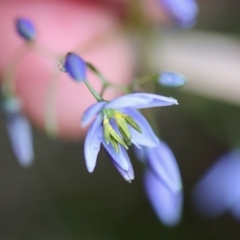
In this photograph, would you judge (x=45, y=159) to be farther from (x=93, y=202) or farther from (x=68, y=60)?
(x=68, y=60)

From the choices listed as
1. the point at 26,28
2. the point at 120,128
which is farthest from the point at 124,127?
the point at 26,28

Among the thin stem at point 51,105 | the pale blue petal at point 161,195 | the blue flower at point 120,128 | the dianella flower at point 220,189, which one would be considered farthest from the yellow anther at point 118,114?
the thin stem at point 51,105

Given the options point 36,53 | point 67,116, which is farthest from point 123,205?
point 36,53

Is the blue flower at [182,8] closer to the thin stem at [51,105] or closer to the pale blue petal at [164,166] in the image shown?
the pale blue petal at [164,166]

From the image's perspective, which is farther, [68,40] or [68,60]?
[68,40]

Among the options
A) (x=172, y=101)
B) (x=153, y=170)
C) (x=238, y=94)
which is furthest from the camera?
(x=238, y=94)

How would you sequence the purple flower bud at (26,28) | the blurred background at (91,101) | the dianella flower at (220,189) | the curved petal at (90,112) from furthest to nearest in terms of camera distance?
1. the blurred background at (91,101)
2. the dianella flower at (220,189)
3. the purple flower bud at (26,28)
4. the curved petal at (90,112)

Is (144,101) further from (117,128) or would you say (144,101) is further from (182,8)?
(182,8)
